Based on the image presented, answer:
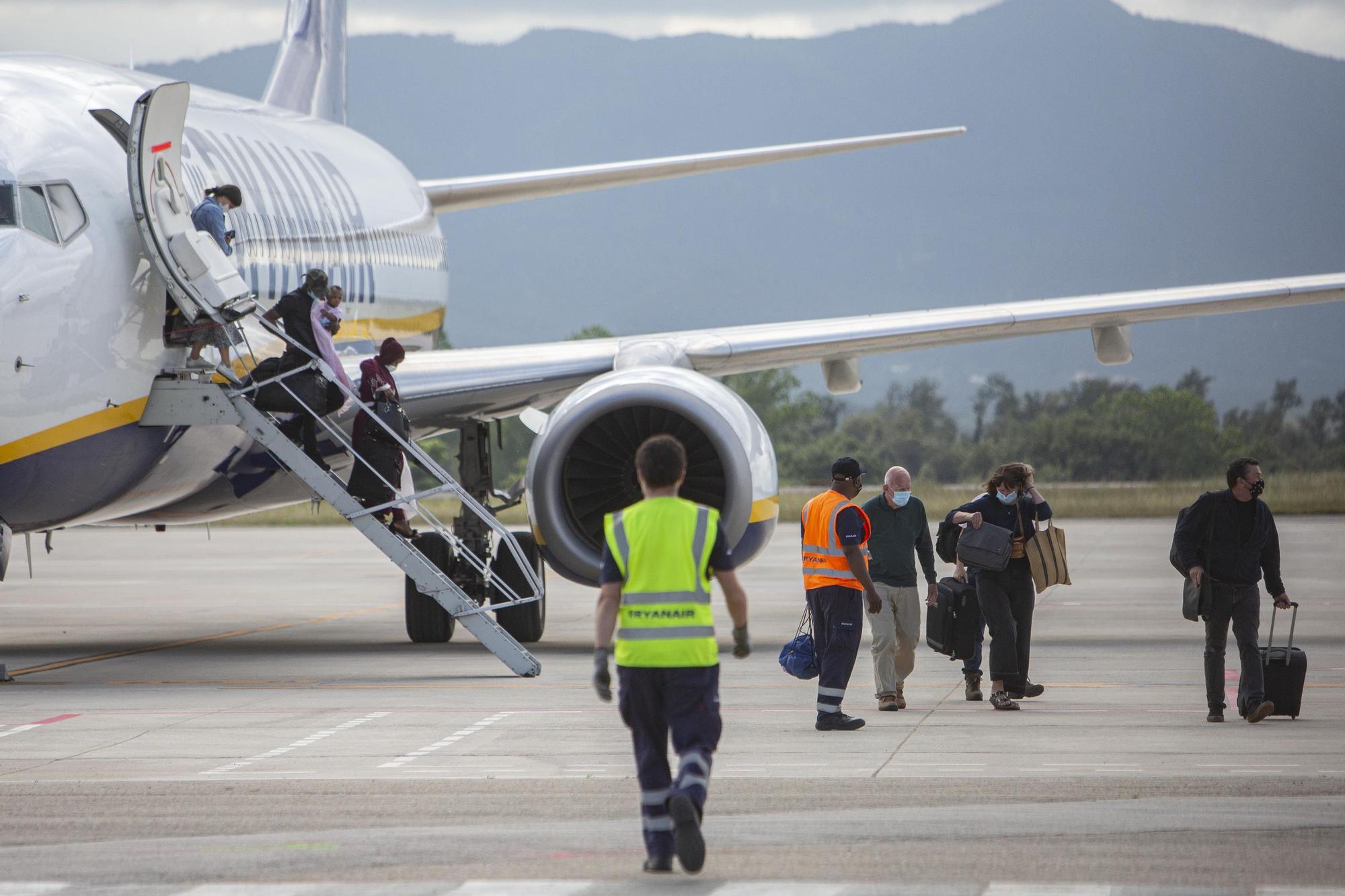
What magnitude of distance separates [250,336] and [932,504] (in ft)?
130

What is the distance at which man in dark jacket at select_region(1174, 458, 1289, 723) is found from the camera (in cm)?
1036

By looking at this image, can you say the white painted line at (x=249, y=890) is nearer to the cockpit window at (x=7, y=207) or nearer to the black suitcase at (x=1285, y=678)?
the black suitcase at (x=1285, y=678)

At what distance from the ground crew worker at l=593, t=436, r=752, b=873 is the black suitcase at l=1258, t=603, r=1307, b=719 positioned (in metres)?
4.89

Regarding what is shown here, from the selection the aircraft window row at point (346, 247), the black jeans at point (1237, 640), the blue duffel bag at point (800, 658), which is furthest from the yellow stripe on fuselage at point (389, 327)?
the black jeans at point (1237, 640)

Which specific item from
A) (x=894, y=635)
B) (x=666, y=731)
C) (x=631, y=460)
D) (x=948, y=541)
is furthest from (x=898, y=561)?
(x=666, y=731)

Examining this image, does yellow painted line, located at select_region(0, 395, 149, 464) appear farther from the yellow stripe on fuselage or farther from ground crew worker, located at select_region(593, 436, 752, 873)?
ground crew worker, located at select_region(593, 436, 752, 873)

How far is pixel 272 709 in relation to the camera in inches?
432

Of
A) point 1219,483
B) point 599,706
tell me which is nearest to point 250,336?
point 599,706

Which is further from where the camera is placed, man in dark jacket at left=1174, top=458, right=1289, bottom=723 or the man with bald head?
the man with bald head

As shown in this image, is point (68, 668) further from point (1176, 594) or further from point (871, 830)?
point (1176, 594)

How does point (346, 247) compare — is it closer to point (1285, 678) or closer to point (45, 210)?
point (45, 210)

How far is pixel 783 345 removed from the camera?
49.5 ft

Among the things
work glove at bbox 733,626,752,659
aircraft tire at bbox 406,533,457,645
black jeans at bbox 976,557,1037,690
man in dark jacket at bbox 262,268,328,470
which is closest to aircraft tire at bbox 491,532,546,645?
aircraft tire at bbox 406,533,457,645

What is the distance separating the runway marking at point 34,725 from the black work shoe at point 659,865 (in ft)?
16.6
